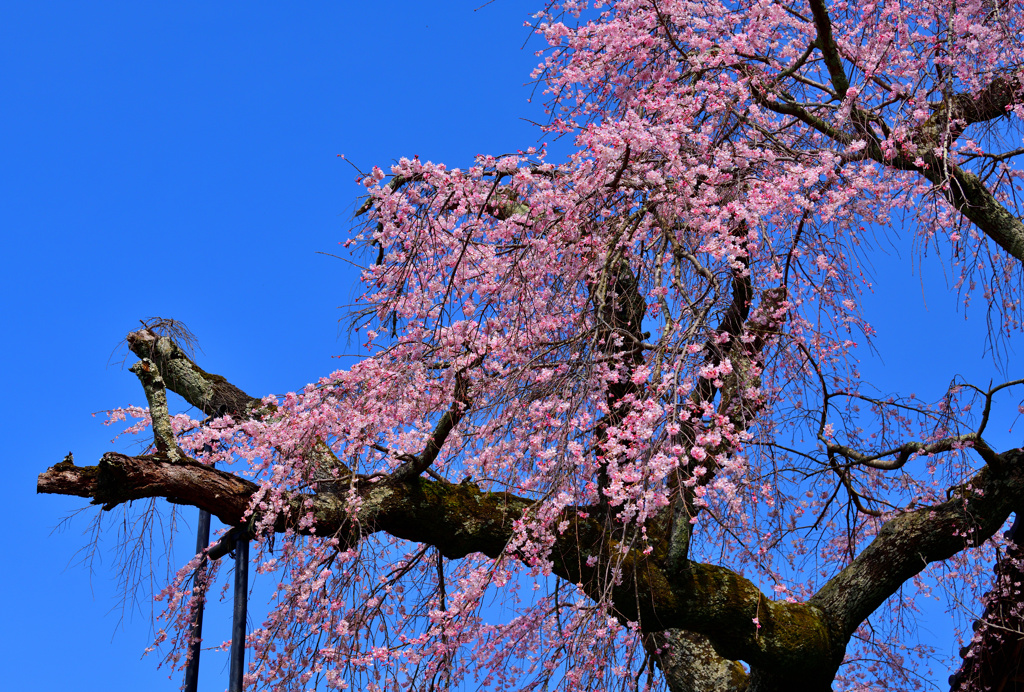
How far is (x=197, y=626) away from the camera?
4535 millimetres

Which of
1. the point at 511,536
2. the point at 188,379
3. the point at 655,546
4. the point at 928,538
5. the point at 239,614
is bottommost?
the point at 239,614

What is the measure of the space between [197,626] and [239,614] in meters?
0.58

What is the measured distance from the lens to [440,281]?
494 centimetres

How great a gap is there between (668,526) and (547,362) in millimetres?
1410

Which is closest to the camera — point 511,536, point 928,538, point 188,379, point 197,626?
point 511,536

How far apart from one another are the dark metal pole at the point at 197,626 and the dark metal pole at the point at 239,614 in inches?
16.4

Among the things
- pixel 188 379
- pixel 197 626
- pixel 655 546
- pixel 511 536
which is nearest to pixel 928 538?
pixel 655 546

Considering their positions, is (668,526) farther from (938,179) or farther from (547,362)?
(938,179)

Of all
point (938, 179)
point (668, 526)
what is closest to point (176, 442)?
point (668, 526)

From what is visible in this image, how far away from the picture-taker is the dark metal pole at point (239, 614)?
4059 mm

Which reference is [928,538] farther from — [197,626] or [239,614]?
[197,626]

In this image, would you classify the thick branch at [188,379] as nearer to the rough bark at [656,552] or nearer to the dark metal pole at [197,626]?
the dark metal pole at [197,626]

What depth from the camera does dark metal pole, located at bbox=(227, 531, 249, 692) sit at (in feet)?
13.3

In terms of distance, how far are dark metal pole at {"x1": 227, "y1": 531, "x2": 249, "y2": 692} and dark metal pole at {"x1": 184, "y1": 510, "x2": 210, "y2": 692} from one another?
16.4 inches
